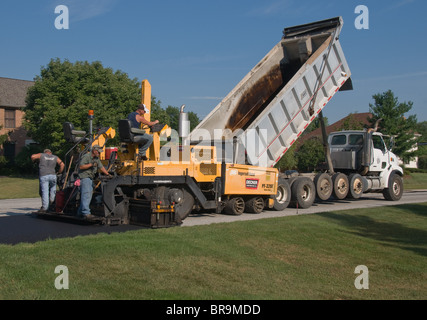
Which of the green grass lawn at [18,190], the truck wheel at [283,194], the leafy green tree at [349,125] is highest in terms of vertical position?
the leafy green tree at [349,125]

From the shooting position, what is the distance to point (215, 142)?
12039mm

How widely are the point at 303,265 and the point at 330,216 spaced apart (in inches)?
200

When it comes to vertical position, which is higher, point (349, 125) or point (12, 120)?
point (12, 120)

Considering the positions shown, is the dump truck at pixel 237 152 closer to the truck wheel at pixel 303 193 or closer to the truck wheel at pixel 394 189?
the truck wheel at pixel 303 193

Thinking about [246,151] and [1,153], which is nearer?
[246,151]

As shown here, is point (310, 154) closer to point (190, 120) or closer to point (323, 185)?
point (190, 120)

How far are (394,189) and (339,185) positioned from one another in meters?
3.67

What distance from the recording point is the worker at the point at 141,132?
30.8 ft

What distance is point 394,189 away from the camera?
17.4 m

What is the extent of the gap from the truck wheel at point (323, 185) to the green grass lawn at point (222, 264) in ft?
17.8

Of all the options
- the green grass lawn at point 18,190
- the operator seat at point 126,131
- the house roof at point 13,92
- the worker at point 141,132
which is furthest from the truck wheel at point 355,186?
the house roof at point 13,92

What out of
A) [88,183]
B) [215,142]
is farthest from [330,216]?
[88,183]

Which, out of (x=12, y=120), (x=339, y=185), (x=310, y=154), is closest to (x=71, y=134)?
(x=339, y=185)
